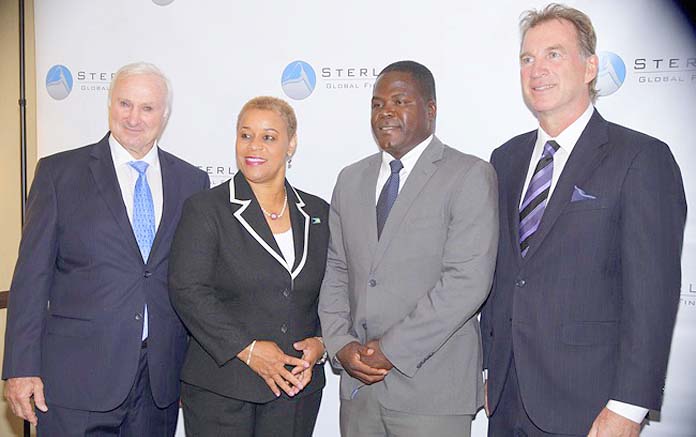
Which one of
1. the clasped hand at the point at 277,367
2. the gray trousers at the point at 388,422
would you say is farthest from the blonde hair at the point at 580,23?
the clasped hand at the point at 277,367

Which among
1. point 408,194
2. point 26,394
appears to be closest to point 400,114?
point 408,194

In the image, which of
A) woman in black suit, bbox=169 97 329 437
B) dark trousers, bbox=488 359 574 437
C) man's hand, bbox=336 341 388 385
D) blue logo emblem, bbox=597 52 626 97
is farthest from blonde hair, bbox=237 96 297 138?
blue logo emblem, bbox=597 52 626 97

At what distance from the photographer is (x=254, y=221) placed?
248 centimetres

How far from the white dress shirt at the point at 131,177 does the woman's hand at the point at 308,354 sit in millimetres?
596

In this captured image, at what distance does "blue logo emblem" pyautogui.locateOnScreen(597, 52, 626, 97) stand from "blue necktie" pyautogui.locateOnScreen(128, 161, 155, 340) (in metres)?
2.05

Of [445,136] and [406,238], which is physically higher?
[445,136]

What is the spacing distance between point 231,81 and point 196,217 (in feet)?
4.26

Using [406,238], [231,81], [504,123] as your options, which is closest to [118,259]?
[406,238]

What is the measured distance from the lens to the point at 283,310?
244 cm

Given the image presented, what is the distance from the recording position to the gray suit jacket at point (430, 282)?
7.23ft

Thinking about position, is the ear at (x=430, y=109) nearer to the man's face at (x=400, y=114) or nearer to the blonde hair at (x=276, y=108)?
the man's face at (x=400, y=114)

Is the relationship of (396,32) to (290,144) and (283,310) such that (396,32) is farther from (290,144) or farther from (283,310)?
(283,310)

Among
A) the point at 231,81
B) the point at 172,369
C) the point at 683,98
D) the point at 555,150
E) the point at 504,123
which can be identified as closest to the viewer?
the point at 555,150

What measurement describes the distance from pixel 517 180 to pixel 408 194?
39 centimetres
